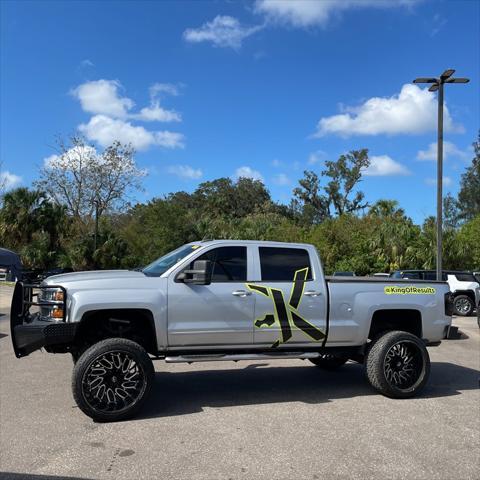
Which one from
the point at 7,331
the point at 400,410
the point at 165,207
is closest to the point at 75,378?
the point at 400,410

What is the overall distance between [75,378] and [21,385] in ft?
6.86

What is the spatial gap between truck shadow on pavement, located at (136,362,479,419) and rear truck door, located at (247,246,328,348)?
2.45 feet

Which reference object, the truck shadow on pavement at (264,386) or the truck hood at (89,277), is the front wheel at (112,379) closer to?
the truck shadow on pavement at (264,386)

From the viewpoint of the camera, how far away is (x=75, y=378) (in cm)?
564

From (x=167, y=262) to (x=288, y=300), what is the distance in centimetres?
162

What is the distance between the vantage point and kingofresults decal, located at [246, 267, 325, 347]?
653 centimetres

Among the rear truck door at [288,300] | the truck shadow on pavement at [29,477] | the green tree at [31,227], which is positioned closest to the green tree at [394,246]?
the green tree at [31,227]

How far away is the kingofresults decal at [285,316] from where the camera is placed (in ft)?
21.4

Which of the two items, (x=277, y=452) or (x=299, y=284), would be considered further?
(x=299, y=284)

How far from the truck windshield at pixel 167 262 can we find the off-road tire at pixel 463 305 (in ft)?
46.3

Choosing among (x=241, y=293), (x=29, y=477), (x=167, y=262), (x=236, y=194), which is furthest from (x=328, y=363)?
(x=236, y=194)

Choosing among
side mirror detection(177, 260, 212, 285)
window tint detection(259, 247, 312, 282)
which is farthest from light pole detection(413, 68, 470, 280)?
side mirror detection(177, 260, 212, 285)

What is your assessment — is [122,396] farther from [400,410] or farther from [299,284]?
[400,410]

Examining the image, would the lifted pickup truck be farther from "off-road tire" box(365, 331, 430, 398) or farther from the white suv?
the white suv
